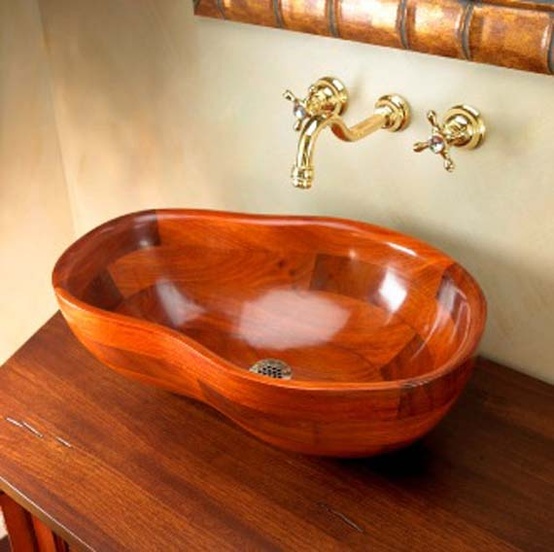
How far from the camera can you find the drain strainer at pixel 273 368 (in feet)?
3.63

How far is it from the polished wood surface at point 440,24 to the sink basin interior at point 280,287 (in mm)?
251

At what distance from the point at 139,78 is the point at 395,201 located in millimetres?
531

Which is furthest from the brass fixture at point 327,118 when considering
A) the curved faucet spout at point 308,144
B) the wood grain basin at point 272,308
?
the wood grain basin at point 272,308

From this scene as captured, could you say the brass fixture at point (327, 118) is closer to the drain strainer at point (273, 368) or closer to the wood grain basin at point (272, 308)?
the wood grain basin at point (272, 308)

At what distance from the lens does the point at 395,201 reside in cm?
118

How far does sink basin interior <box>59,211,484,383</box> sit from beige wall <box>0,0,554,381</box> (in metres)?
0.10

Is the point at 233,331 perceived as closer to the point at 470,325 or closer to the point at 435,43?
the point at 470,325

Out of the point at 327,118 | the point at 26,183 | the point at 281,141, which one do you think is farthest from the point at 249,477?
the point at 26,183

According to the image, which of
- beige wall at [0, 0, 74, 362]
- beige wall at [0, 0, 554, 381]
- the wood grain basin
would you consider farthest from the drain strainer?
beige wall at [0, 0, 74, 362]

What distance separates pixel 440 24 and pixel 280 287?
1.38 ft

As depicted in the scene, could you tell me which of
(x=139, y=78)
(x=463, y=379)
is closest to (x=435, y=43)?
(x=463, y=379)

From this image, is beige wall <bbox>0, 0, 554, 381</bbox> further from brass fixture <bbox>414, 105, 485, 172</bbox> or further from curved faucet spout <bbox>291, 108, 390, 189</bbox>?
curved faucet spout <bbox>291, 108, 390, 189</bbox>

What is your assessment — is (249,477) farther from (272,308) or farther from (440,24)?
(440,24)

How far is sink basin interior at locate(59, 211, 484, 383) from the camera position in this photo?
108 centimetres
